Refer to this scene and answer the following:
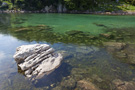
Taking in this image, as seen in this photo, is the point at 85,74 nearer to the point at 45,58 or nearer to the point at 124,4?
the point at 45,58

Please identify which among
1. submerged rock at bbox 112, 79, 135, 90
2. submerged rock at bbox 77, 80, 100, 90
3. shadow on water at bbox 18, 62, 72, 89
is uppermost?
shadow on water at bbox 18, 62, 72, 89

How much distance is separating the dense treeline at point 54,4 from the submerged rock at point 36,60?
7172 centimetres

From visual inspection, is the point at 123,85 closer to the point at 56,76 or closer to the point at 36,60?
the point at 56,76

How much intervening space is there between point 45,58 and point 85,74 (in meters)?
4.47

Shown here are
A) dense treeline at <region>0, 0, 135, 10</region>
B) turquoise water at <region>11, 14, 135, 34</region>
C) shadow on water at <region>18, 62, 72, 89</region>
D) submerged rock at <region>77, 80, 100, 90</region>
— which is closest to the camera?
submerged rock at <region>77, 80, 100, 90</region>

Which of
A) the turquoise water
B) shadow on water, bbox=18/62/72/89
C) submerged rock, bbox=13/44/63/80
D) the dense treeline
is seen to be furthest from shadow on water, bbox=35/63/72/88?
the dense treeline

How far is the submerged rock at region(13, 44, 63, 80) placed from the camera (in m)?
10.3

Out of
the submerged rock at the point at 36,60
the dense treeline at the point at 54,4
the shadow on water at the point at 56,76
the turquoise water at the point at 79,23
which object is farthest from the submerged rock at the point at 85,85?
the dense treeline at the point at 54,4

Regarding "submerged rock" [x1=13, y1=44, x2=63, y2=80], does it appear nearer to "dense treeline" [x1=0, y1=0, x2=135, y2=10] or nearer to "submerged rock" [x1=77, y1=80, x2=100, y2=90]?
"submerged rock" [x1=77, y1=80, x2=100, y2=90]

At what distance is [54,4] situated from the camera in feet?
291

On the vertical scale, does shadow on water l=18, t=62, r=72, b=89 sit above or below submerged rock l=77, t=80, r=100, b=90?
above

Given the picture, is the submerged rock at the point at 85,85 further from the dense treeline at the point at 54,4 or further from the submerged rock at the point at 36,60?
the dense treeline at the point at 54,4

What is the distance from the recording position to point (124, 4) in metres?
82.4

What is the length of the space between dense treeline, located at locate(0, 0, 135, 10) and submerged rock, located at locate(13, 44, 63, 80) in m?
71.7
